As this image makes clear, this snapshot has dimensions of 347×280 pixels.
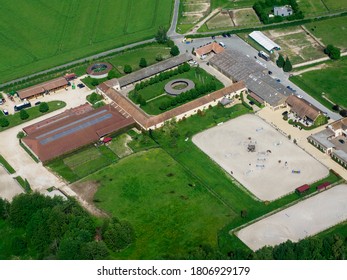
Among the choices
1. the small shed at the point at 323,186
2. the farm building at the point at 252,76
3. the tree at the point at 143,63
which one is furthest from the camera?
the tree at the point at 143,63

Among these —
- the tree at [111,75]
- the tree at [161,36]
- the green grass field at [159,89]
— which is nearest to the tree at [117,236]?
the green grass field at [159,89]

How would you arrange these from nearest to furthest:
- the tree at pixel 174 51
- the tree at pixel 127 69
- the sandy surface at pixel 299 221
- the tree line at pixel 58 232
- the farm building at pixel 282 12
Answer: the tree line at pixel 58 232 < the sandy surface at pixel 299 221 < the tree at pixel 127 69 < the tree at pixel 174 51 < the farm building at pixel 282 12

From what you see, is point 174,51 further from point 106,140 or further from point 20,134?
point 20,134

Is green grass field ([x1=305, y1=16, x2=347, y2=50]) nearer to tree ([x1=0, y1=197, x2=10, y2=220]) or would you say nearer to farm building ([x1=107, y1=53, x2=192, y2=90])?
farm building ([x1=107, y1=53, x2=192, y2=90])

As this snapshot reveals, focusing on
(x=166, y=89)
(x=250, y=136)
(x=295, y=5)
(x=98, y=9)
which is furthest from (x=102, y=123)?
(x=295, y=5)

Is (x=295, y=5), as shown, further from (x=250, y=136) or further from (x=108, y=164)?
(x=108, y=164)

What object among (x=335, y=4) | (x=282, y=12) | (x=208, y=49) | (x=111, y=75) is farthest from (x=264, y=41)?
(x=111, y=75)

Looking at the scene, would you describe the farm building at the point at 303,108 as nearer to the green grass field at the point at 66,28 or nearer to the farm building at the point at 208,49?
the farm building at the point at 208,49
